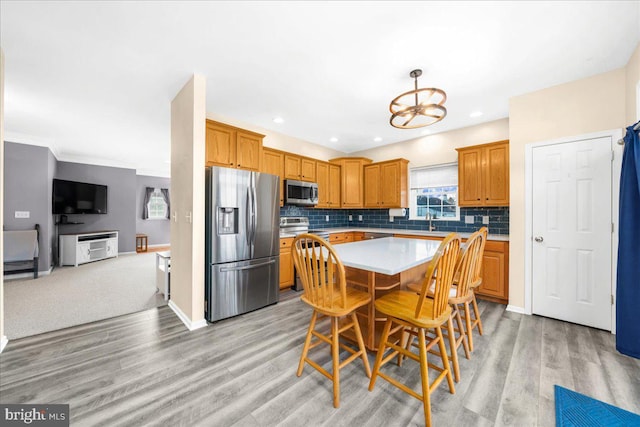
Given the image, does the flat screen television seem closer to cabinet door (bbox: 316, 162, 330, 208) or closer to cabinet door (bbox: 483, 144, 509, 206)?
cabinet door (bbox: 316, 162, 330, 208)

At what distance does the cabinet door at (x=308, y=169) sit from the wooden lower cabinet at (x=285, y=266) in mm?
1403

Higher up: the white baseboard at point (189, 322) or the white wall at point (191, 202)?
the white wall at point (191, 202)

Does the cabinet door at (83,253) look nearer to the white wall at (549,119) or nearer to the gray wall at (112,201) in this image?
the gray wall at (112,201)

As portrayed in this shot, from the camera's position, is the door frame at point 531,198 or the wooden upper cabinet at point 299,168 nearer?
the door frame at point 531,198

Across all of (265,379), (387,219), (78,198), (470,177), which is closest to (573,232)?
(470,177)

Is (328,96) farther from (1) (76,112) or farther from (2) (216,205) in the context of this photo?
(1) (76,112)

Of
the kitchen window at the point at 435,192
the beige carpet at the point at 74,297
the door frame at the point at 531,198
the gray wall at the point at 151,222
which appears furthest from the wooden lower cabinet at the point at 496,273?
the gray wall at the point at 151,222

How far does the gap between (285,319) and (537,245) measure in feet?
10.2

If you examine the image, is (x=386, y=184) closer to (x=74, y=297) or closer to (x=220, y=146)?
(x=220, y=146)

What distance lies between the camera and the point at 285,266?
3.93m

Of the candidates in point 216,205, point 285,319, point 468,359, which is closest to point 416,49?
point 216,205

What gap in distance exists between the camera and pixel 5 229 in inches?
185

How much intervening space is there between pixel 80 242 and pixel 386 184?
7081 millimetres

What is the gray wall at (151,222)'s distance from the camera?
820cm
